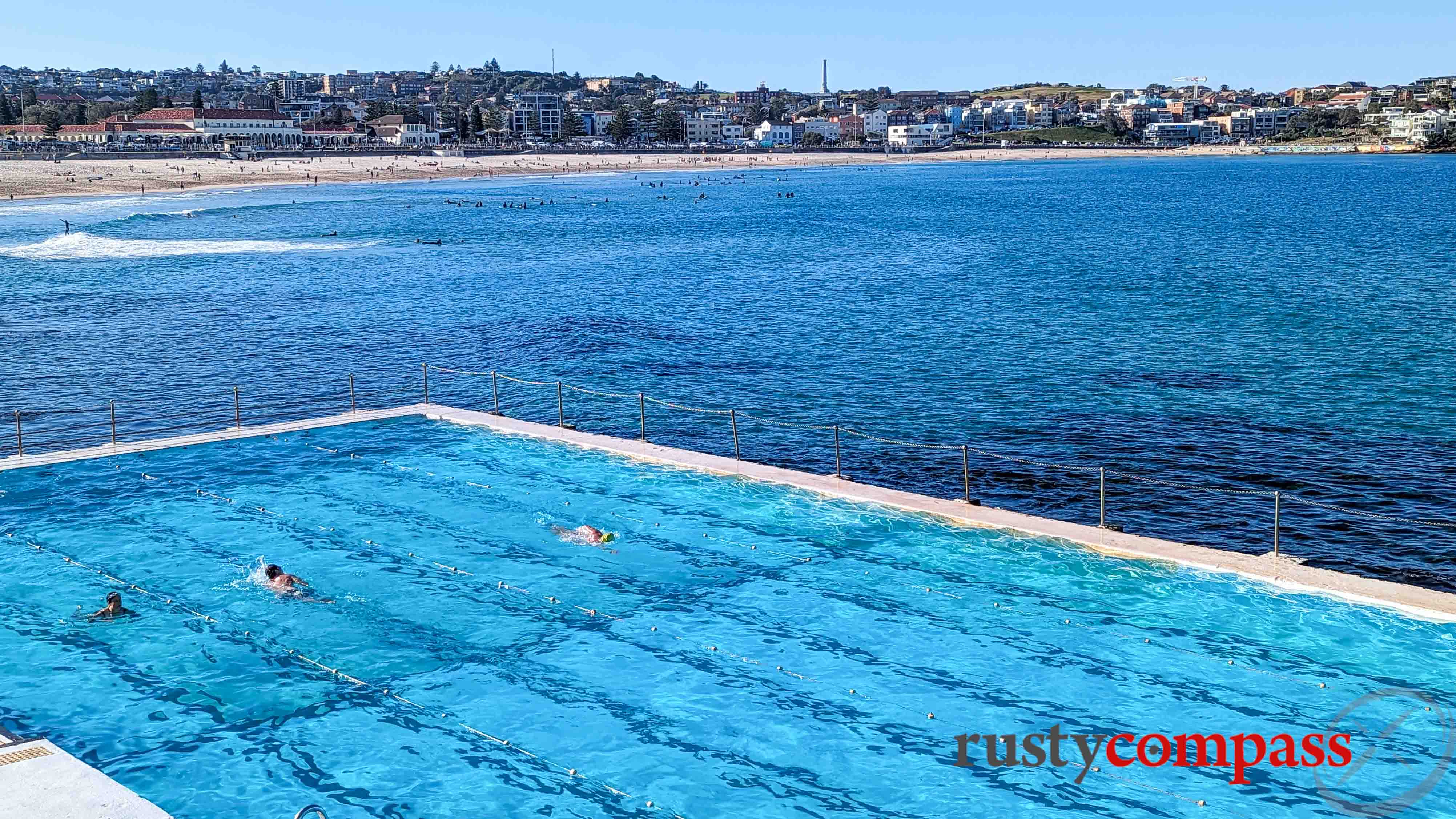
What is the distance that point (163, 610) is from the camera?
18.6 m

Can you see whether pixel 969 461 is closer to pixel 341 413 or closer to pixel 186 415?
pixel 341 413

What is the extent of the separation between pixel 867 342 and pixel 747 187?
147 m

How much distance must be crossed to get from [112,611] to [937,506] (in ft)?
42.8

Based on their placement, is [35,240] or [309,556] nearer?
[309,556]

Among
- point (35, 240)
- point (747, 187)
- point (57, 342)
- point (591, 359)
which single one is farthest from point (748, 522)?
point (747, 187)

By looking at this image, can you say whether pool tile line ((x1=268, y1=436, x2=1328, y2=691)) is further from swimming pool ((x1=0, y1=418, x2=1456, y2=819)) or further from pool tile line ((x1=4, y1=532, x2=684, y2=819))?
pool tile line ((x1=4, y1=532, x2=684, y2=819))

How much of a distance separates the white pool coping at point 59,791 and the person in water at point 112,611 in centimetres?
465

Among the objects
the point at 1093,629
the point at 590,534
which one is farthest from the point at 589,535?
the point at 1093,629

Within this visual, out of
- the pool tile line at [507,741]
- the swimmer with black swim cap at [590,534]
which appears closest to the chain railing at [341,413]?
the swimmer with black swim cap at [590,534]

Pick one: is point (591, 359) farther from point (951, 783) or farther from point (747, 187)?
point (747, 187)

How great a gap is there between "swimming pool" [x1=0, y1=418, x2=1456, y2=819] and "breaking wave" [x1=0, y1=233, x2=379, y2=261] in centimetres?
6636

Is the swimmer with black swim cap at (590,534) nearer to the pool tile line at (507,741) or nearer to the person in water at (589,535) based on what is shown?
the person in water at (589,535)

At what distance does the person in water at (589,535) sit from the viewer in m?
21.5

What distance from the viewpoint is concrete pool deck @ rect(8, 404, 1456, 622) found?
17484 mm
